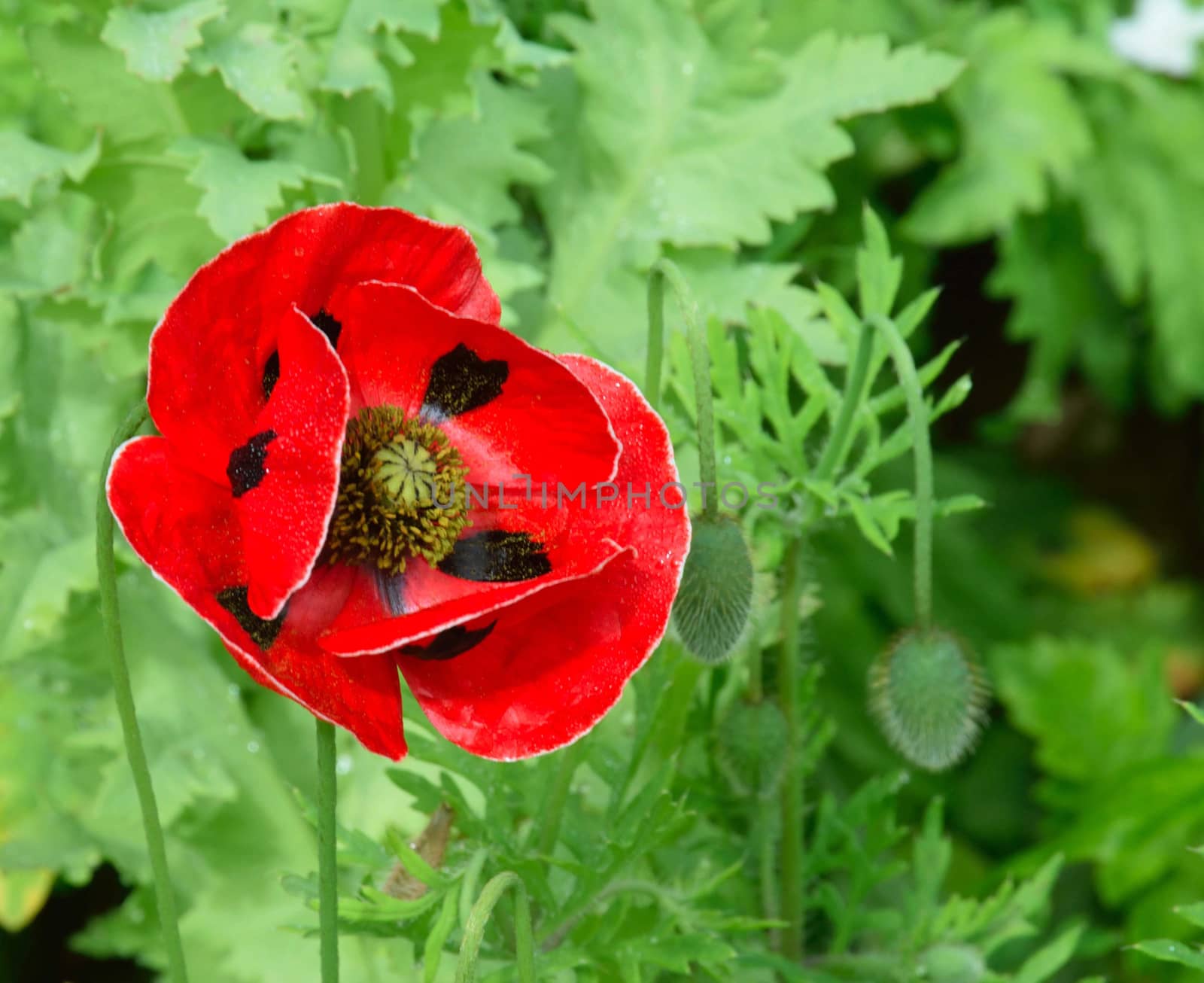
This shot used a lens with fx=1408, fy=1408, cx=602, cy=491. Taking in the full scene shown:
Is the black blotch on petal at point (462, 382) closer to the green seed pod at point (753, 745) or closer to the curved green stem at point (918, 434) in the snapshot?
the curved green stem at point (918, 434)

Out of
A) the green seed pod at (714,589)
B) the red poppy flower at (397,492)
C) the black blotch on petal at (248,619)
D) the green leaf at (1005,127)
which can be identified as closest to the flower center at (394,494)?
the red poppy flower at (397,492)

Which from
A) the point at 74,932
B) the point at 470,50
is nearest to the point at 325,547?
the point at 470,50

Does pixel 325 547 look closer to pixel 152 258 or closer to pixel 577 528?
pixel 577 528

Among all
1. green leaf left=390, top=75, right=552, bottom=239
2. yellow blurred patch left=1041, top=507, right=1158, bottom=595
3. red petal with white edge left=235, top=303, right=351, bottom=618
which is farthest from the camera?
yellow blurred patch left=1041, top=507, right=1158, bottom=595

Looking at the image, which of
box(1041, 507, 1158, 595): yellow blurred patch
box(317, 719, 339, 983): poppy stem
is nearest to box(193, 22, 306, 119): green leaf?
box(317, 719, 339, 983): poppy stem

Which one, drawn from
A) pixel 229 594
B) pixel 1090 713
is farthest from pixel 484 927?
pixel 1090 713

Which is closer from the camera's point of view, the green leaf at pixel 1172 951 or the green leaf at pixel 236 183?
the green leaf at pixel 1172 951

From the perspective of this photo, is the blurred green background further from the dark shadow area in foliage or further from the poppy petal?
the poppy petal
